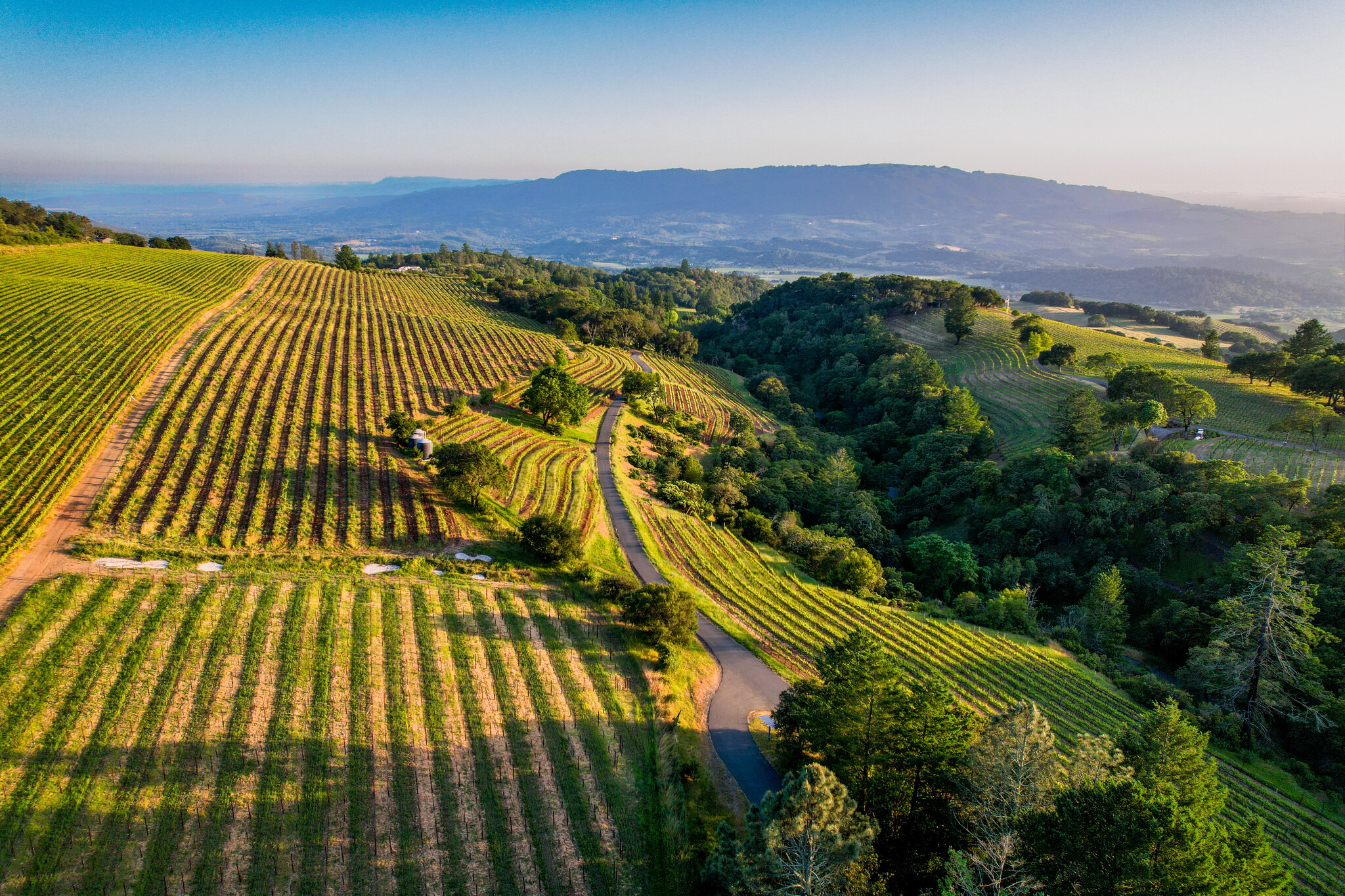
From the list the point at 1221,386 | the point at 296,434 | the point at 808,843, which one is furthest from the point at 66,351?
the point at 1221,386

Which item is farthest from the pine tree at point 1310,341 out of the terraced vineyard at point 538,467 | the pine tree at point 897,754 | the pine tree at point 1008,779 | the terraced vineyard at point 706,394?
the terraced vineyard at point 538,467

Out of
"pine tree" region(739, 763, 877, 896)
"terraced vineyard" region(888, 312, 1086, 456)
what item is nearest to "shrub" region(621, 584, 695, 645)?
"pine tree" region(739, 763, 877, 896)

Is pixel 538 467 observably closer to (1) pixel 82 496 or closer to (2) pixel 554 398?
(2) pixel 554 398

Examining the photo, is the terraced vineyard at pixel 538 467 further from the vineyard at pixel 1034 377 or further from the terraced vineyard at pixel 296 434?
the vineyard at pixel 1034 377

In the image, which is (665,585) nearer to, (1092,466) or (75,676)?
(75,676)

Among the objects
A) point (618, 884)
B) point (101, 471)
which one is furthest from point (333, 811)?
point (101, 471)
